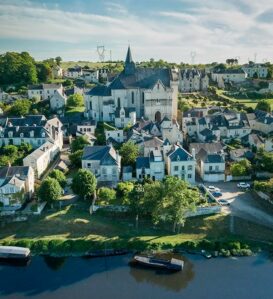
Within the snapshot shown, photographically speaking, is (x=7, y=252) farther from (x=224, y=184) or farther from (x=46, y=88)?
(x=46, y=88)

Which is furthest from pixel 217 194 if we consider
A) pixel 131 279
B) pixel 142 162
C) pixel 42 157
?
pixel 42 157

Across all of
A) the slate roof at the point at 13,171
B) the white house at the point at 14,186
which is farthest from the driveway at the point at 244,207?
the slate roof at the point at 13,171

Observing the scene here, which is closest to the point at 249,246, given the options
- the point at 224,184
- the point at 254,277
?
the point at 254,277

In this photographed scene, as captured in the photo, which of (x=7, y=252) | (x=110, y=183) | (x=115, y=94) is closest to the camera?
(x=7, y=252)

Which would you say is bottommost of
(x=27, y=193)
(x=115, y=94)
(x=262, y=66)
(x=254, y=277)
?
(x=254, y=277)

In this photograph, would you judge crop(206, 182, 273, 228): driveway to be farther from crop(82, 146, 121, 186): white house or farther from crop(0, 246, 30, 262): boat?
crop(0, 246, 30, 262): boat
